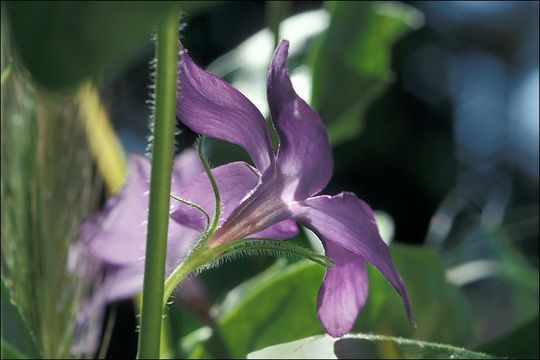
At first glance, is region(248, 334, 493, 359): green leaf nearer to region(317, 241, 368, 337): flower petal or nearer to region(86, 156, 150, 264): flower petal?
region(317, 241, 368, 337): flower petal

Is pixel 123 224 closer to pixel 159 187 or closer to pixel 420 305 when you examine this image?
pixel 420 305

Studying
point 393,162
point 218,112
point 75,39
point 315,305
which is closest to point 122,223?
point 315,305

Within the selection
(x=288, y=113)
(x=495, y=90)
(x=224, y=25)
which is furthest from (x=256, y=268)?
(x=495, y=90)

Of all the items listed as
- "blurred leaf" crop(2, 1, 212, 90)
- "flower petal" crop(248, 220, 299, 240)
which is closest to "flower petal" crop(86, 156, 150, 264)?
"flower petal" crop(248, 220, 299, 240)

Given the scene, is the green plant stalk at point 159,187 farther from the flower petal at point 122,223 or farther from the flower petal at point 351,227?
the flower petal at point 122,223

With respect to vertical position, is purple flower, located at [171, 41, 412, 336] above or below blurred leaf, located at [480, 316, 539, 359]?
above

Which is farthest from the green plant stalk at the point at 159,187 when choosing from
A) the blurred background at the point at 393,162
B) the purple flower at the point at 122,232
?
the purple flower at the point at 122,232

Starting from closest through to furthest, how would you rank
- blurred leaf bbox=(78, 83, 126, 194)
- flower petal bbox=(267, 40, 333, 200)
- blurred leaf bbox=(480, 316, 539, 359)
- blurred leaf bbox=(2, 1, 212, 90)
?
1. blurred leaf bbox=(2, 1, 212, 90)
2. flower petal bbox=(267, 40, 333, 200)
3. blurred leaf bbox=(480, 316, 539, 359)
4. blurred leaf bbox=(78, 83, 126, 194)
